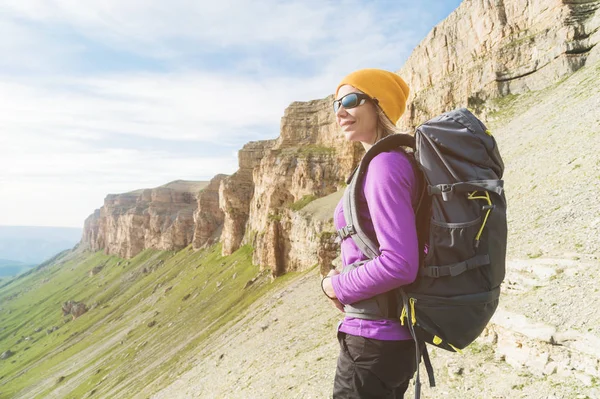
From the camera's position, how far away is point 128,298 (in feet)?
433

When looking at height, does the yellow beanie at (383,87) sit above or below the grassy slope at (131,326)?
above

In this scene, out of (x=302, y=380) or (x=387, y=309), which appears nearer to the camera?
(x=387, y=309)

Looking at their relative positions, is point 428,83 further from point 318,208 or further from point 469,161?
point 469,161

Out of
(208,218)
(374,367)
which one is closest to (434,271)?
(374,367)

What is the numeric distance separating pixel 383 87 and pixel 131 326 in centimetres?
11475

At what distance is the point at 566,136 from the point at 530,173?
4.84 metres

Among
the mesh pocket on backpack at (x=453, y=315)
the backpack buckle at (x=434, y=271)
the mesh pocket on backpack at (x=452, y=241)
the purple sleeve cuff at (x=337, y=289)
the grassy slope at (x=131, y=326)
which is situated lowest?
the grassy slope at (x=131, y=326)

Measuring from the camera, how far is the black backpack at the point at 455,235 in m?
3.20

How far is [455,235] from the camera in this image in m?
3.16

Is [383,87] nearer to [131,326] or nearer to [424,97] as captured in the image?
[424,97]

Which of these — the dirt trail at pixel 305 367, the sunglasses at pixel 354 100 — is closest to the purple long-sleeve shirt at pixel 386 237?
the sunglasses at pixel 354 100

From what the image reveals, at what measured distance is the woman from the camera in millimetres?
3250

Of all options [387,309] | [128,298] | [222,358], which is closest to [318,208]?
[222,358]

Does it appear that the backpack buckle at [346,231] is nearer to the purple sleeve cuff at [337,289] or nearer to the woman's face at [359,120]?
the purple sleeve cuff at [337,289]
